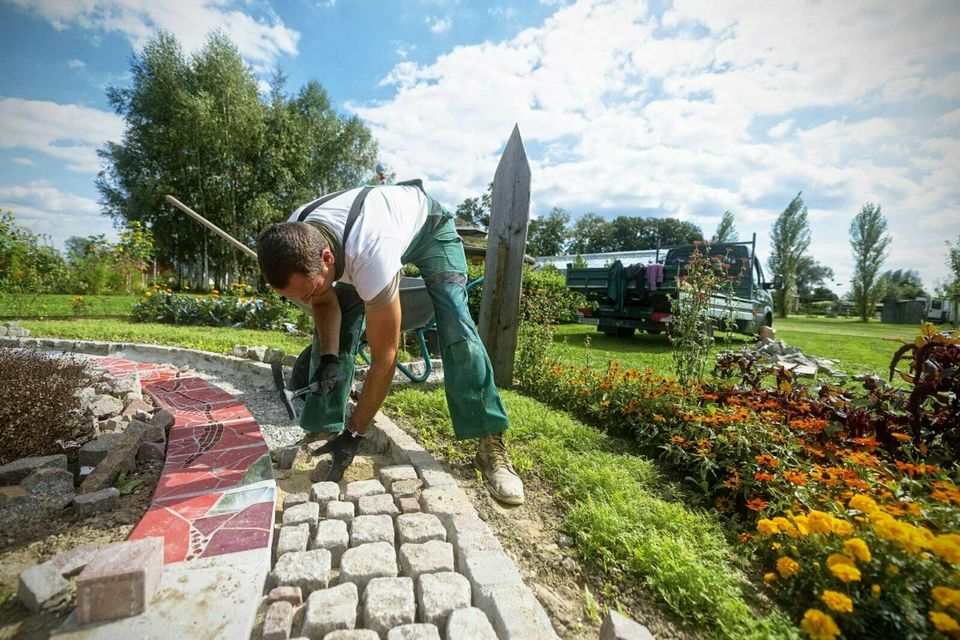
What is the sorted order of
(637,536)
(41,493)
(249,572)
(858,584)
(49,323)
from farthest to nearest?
(49,323), (41,493), (637,536), (249,572), (858,584)

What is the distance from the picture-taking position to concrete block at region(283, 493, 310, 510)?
1.62 meters

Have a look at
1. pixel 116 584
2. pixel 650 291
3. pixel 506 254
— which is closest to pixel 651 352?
pixel 650 291

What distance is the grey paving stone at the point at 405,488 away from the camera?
170 centimetres

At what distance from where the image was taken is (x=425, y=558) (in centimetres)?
130

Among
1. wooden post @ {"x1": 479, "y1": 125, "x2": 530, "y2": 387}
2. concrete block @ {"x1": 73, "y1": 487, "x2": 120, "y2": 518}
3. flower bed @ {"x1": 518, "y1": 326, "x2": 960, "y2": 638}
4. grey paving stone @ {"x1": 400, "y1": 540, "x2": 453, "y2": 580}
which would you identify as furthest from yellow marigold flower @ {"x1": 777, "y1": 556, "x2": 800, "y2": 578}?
wooden post @ {"x1": 479, "y1": 125, "x2": 530, "y2": 387}

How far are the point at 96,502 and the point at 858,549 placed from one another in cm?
238

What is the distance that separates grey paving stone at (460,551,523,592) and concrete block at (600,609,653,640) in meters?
0.25

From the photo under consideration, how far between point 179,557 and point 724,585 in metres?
1.59

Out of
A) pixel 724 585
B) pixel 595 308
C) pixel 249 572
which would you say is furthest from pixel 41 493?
pixel 595 308

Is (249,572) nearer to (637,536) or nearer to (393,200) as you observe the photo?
(637,536)

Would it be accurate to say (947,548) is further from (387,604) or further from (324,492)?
(324,492)

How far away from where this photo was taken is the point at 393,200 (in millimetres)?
1849

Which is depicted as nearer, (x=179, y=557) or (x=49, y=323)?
(x=179, y=557)

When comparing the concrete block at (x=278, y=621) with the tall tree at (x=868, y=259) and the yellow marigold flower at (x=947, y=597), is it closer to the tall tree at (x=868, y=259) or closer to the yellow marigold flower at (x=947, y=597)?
the yellow marigold flower at (x=947, y=597)
